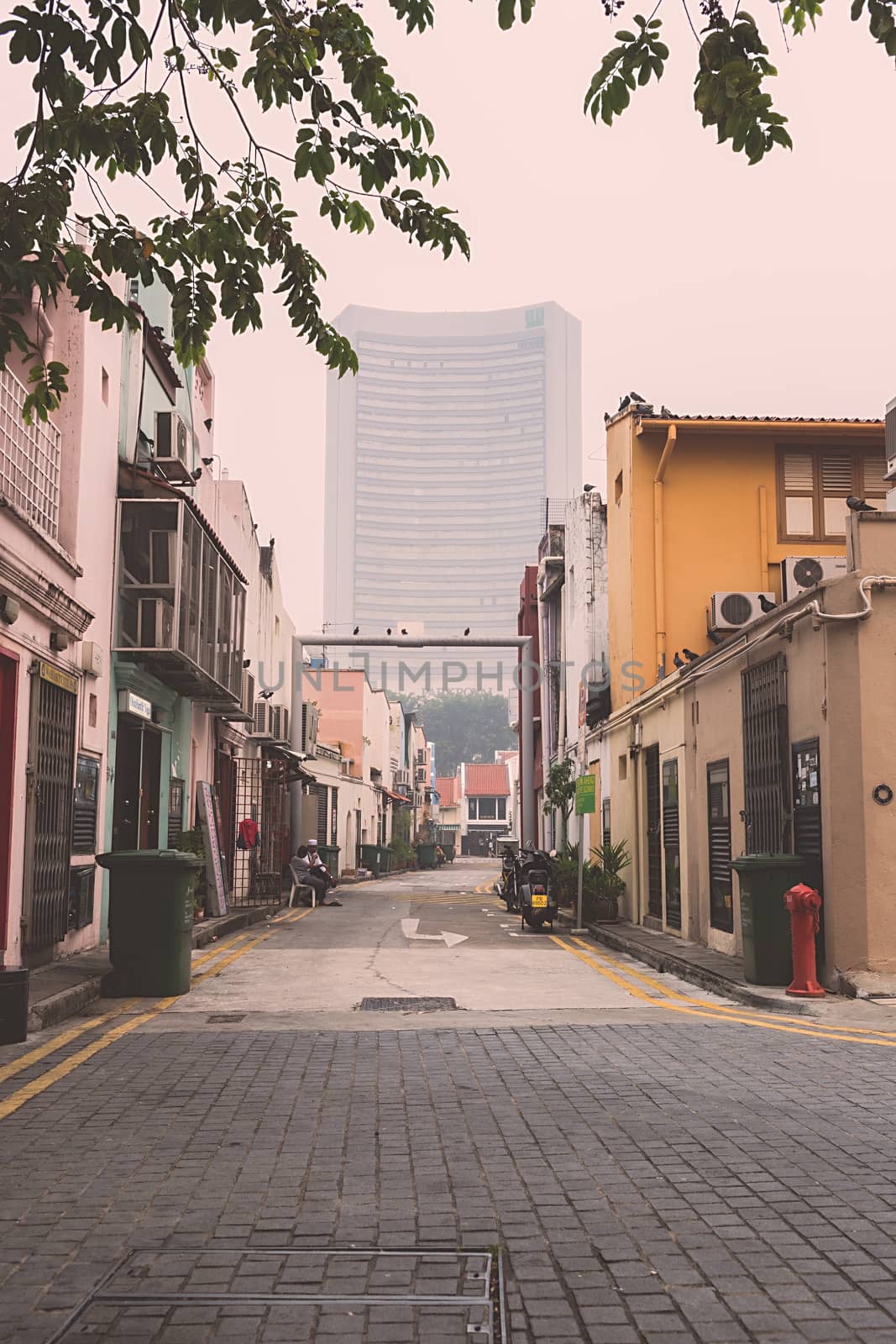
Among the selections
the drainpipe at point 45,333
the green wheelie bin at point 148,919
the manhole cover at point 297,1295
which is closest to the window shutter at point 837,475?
the drainpipe at point 45,333

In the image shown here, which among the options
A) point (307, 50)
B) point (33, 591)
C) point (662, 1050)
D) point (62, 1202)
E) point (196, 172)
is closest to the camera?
point (62, 1202)

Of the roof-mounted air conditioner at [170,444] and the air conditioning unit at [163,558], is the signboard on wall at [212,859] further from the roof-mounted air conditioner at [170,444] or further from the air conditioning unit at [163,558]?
the roof-mounted air conditioner at [170,444]

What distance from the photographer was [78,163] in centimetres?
588

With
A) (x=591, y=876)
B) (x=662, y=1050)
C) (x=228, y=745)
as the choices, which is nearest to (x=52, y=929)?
(x=662, y=1050)

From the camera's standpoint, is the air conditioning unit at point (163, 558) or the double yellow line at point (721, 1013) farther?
the air conditioning unit at point (163, 558)

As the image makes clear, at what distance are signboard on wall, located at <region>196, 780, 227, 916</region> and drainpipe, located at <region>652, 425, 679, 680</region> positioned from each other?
337 inches

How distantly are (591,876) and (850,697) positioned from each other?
36.8ft

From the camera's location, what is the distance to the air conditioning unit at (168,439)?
1942cm

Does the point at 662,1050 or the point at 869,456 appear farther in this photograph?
the point at 869,456

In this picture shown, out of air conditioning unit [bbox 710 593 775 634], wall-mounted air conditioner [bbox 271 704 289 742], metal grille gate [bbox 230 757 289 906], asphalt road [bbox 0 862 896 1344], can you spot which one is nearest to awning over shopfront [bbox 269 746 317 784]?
metal grille gate [bbox 230 757 289 906]

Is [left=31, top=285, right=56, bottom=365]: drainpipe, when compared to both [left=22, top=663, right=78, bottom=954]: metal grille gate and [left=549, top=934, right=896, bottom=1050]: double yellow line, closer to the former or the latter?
[left=22, top=663, right=78, bottom=954]: metal grille gate

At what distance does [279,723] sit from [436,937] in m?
13.0

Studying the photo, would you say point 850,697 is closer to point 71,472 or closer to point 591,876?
point 71,472

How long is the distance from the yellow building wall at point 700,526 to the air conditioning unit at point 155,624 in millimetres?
9914
